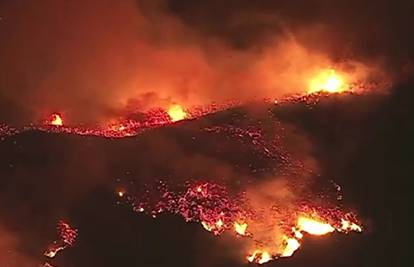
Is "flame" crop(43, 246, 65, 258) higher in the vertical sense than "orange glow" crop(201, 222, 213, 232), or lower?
lower

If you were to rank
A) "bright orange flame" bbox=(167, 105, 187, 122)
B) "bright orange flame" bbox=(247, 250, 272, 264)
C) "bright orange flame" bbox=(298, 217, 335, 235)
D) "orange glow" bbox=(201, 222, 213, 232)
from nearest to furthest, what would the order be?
"bright orange flame" bbox=(247, 250, 272, 264) < "bright orange flame" bbox=(298, 217, 335, 235) < "orange glow" bbox=(201, 222, 213, 232) < "bright orange flame" bbox=(167, 105, 187, 122)

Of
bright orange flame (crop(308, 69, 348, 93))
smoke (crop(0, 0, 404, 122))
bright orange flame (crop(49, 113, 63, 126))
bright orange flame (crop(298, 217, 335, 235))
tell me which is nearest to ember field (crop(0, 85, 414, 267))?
bright orange flame (crop(298, 217, 335, 235))

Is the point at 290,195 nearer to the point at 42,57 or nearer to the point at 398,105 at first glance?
the point at 398,105

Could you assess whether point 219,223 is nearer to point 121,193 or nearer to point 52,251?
point 121,193

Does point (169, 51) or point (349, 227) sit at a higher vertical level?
point (169, 51)

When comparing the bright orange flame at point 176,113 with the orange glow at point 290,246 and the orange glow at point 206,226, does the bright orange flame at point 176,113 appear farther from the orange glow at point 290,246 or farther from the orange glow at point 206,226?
the orange glow at point 290,246

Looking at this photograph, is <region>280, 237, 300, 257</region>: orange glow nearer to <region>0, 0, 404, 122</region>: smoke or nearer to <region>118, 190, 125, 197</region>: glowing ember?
<region>118, 190, 125, 197</region>: glowing ember

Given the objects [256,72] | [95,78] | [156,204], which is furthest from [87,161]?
[256,72]

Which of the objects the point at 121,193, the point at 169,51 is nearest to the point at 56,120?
the point at 121,193
